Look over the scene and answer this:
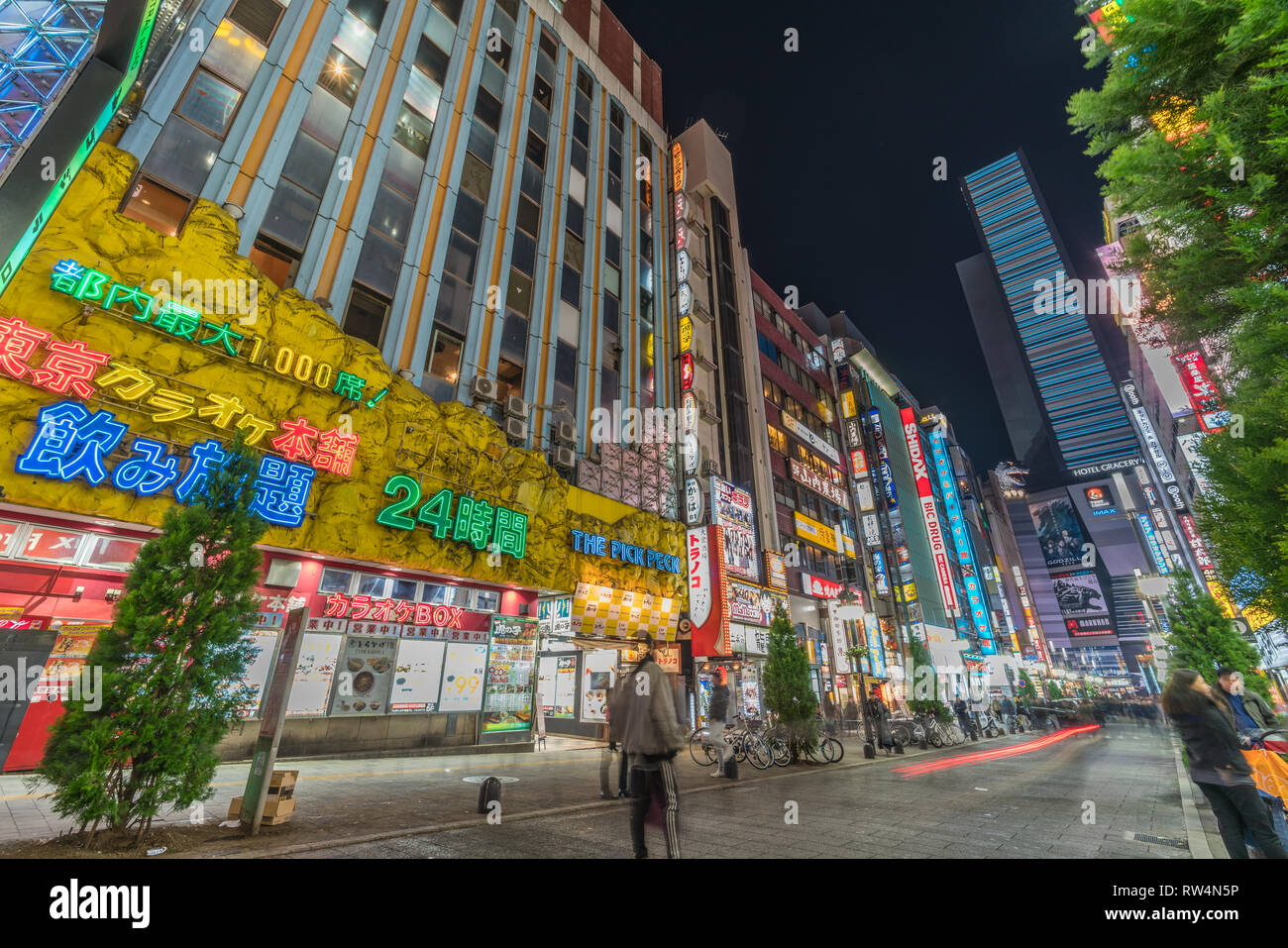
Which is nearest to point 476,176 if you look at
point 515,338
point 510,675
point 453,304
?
point 453,304

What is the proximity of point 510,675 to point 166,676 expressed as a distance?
11.1 m

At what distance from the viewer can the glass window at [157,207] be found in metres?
11.2

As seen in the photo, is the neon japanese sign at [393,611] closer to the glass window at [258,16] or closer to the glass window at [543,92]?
the glass window at [258,16]

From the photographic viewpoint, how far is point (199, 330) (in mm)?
10562

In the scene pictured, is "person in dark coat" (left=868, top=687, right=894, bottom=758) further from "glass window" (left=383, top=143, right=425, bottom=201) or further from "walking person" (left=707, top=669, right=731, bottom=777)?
"glass window" (left=383, top=143, right=425, bottom=201)

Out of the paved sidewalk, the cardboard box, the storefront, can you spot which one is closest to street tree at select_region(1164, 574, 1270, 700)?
the paved sidewalk

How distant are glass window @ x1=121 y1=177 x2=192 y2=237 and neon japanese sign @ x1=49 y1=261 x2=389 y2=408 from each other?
2193 mm

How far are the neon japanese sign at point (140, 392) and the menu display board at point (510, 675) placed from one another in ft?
22.6

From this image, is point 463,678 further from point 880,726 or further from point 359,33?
point 359,33

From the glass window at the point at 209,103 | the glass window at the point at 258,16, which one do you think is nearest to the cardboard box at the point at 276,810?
the glass window at the point at 209,103

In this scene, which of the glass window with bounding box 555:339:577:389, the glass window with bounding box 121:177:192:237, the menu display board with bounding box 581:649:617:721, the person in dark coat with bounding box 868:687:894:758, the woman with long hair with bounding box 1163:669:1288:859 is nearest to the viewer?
the woman with long hair with bounding box 1163:669:1288:859

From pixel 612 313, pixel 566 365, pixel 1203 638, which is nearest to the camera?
pixel 1203 638

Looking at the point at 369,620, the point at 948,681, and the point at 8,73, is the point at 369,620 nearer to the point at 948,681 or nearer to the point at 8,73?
the point at 8,73

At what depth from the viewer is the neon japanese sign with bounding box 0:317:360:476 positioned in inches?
341
